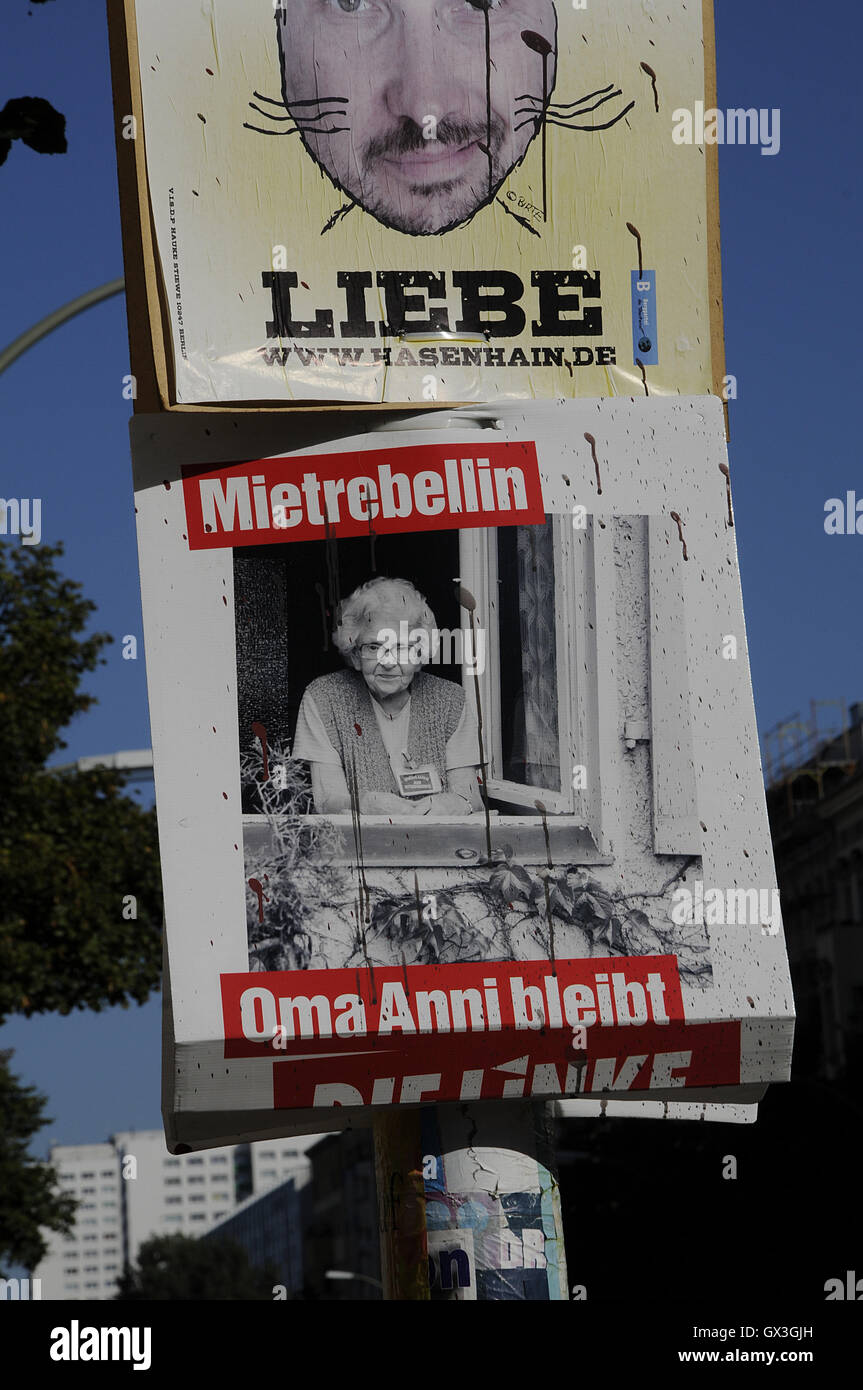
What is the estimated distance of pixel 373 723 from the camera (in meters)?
2.96

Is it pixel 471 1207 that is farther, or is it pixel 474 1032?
pixel 471 1207

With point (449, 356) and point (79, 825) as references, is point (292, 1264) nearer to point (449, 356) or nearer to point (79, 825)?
point (79, 825)

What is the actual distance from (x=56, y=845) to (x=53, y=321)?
19.9 ft

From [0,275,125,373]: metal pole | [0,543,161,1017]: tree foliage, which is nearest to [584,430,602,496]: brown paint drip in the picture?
[0,275,125,373]: metal pole

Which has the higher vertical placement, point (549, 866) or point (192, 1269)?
point (549, 866)

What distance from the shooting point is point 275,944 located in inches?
111

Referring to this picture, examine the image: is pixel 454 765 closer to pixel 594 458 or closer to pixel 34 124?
pixel 594 458

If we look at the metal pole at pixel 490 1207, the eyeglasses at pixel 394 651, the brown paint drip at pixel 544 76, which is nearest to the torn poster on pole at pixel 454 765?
the eyeglasses at pixel 394 651

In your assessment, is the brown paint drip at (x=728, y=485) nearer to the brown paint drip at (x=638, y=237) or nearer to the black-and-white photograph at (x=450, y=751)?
the black-and-white photograph at (x=450, y=751)

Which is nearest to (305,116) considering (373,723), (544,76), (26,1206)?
(544,76)

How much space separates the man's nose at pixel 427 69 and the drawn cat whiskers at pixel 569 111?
3.6 inches

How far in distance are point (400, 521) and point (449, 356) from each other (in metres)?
0.31

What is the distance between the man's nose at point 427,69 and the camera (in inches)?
119

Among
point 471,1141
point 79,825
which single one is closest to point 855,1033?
point 79,825
